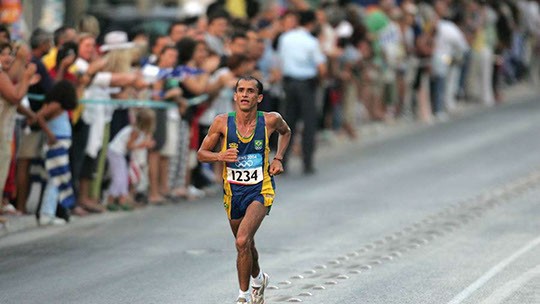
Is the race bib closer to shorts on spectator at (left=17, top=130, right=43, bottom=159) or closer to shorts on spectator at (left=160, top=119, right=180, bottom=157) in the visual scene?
shorts on spectator at (left=17, top=130, right=43, bottom=159)

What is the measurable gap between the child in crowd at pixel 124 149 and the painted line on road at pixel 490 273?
15.9 feet

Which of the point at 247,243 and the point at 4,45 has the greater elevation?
the point at 4,45

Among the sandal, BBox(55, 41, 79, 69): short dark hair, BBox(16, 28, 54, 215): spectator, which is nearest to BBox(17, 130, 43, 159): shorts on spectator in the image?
BBox(16, 28, 54, 215): spectator

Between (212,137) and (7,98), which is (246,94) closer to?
(212,137)

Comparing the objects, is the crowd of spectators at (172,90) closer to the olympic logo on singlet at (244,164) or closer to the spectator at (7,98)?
the spectator at (7,98)

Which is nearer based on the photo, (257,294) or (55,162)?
(257,294)

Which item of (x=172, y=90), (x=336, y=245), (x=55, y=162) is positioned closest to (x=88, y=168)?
(x=55, y=162)

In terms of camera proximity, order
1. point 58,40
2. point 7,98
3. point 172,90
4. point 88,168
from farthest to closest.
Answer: point 172,90 → point 88,168 → point 58,40 → point 7,98

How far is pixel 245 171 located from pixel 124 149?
6752 mm

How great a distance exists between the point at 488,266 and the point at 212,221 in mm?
4328

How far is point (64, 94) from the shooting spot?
16219 mm

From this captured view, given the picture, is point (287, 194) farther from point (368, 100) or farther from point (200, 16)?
point (368, 100)

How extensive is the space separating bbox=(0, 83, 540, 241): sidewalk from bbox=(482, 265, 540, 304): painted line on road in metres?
Result: 5.39

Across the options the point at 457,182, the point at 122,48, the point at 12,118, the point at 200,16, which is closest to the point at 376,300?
the point at 12,118
